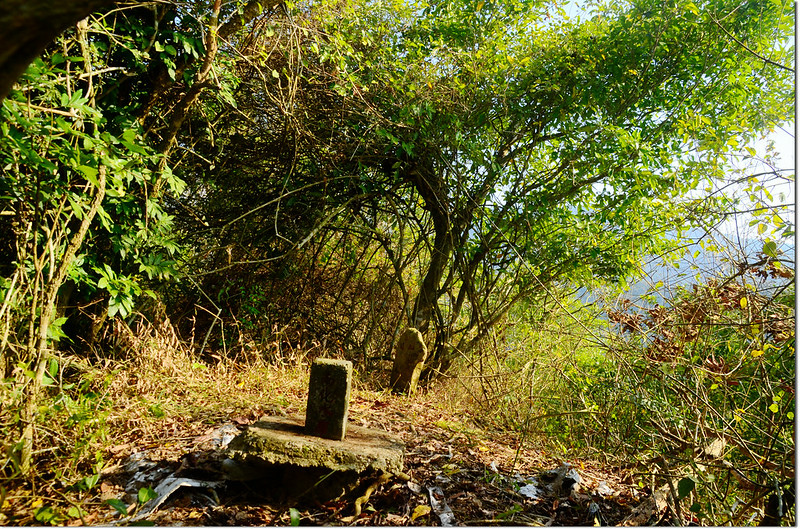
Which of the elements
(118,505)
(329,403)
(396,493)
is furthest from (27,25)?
(396,493)

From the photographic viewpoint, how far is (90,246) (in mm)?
3816

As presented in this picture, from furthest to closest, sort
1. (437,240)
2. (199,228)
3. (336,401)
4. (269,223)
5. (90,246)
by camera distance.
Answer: (437,240) → (269,223) → (199,228) → (90,246) → (336,401)

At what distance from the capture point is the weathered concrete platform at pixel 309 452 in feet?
Answer: 8.84

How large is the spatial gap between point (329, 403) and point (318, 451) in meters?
0.34

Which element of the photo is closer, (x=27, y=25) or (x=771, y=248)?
(x=27, y=25)

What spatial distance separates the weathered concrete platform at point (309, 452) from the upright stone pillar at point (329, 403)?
5cm

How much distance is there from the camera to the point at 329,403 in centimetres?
303

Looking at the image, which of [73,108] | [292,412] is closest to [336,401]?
[292,412]

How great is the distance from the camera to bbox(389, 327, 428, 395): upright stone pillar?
17.9 feet

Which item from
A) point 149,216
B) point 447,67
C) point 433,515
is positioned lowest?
point 433,515

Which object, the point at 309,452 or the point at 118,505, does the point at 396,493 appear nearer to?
the point at 309,452

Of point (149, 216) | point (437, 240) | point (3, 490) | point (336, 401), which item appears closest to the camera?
point (3, 490)

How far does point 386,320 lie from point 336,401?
345cm

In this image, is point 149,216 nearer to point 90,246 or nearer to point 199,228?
point 90,246
